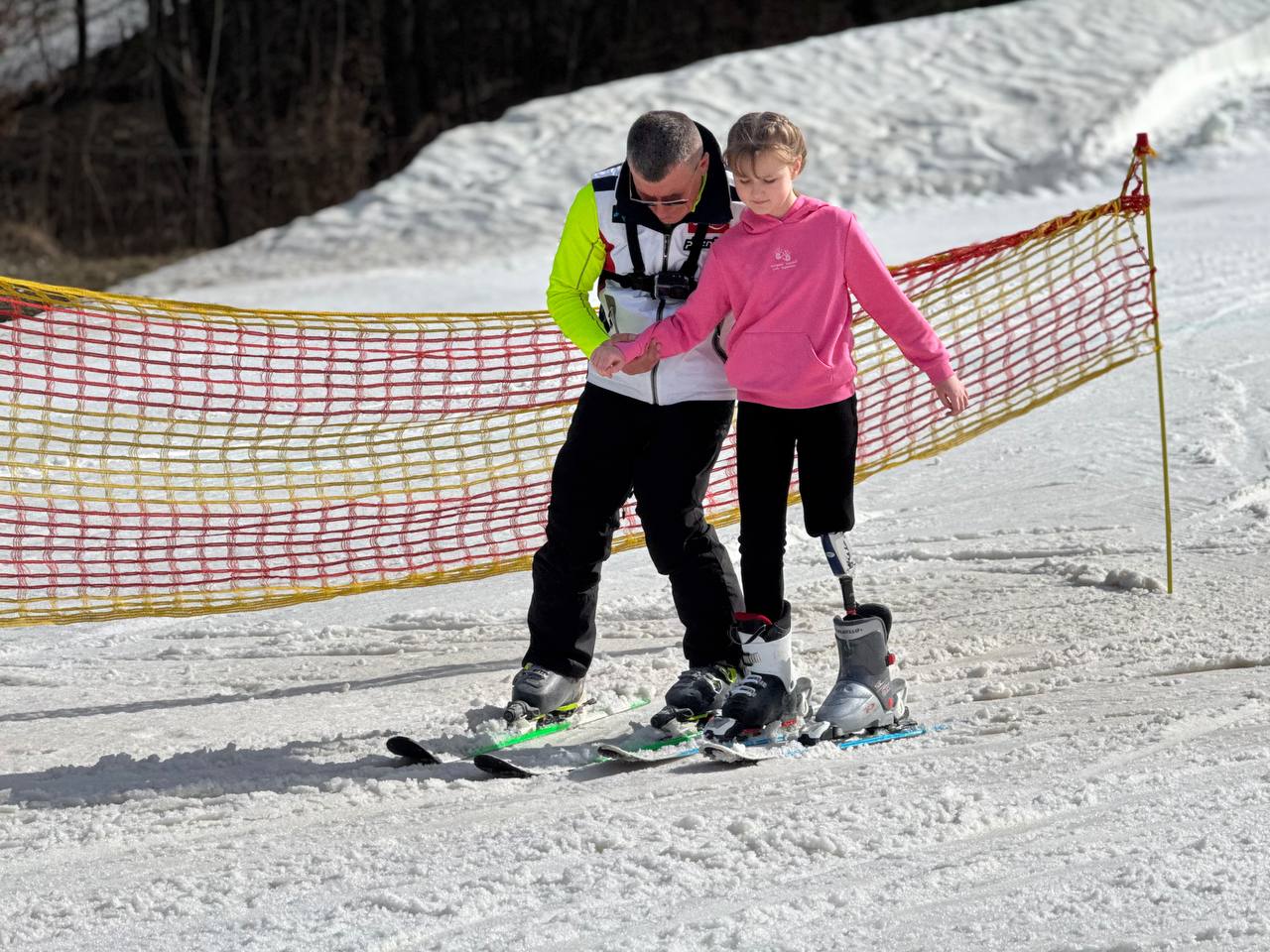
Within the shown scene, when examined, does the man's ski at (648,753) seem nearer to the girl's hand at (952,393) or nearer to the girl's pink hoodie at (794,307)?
the girl's pink hoodie at (794,307)

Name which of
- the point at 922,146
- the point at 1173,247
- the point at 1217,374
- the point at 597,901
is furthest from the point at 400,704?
the point at 922,146

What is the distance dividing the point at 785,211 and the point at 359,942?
1697 millimetres

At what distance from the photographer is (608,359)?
324 centimetres

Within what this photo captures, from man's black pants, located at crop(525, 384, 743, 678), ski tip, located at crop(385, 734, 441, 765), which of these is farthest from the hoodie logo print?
ski tip, located at crop(385, 734, 441, 765)

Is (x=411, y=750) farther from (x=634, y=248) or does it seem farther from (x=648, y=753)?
(x=634, y=248)

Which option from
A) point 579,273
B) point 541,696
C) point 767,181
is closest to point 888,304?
point 767,181

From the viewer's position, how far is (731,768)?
322cm

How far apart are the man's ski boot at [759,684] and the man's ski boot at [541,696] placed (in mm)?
443

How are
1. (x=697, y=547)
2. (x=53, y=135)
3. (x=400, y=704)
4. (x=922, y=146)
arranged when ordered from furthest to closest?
(x=53, y=135) → (x=922, y=146) → (x=400, y=704) → (x=697, y=547)

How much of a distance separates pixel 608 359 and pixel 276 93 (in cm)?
1604

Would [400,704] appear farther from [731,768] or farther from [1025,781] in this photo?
[1025,781]

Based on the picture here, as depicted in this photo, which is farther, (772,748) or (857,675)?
(857,675)

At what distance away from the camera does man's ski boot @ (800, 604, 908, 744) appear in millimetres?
3357

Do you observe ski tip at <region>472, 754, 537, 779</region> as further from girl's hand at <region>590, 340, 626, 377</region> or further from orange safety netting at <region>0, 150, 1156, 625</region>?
orange safety netting at <region>0, 150, 1156, 625</region>
